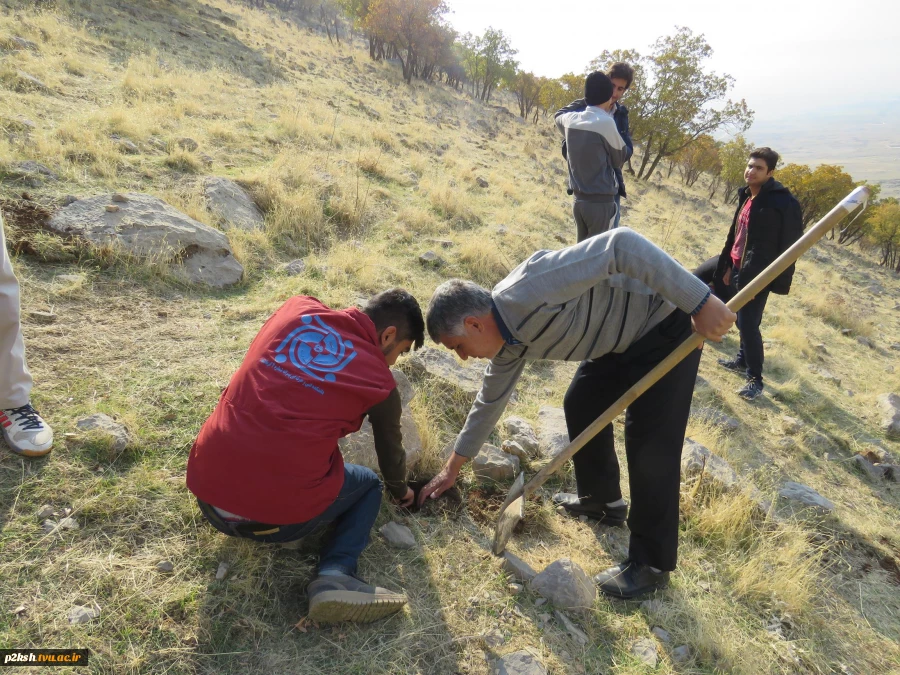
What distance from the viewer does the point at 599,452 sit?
2432 millimetres

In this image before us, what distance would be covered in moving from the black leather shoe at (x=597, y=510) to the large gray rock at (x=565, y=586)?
493 mm

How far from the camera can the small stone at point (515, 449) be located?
2.88m

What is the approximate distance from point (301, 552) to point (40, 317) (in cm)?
213

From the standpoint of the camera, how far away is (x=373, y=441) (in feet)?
7.98

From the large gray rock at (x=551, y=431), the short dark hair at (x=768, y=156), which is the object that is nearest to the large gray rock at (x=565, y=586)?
the large gray rock at (x=551, y=431)

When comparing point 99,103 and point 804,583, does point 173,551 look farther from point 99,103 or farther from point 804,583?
point 99,103

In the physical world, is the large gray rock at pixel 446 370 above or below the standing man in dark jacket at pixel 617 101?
below

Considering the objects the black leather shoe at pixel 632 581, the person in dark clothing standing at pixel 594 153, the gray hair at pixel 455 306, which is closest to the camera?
the gray hair at pixel 455 306

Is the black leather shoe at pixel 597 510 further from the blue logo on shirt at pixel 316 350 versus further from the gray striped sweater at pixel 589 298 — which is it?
the blue logo on shirt at pixel 316 350

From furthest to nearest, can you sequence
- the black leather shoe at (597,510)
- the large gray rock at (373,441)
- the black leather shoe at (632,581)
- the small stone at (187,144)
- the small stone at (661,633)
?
the small stone at (187,144) → the black leather shoe at (597,510) → the large gray rock at (373,441) → the black leather shoe at (632,581) → the small stone at (661,633)

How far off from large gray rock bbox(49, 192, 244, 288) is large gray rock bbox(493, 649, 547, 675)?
3209 millimetres

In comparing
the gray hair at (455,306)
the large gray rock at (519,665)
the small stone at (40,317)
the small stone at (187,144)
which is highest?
the gray hair at (455,306)

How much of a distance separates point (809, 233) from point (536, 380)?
242 centimetres

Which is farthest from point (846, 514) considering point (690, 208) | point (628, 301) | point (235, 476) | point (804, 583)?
point (690, 208)
